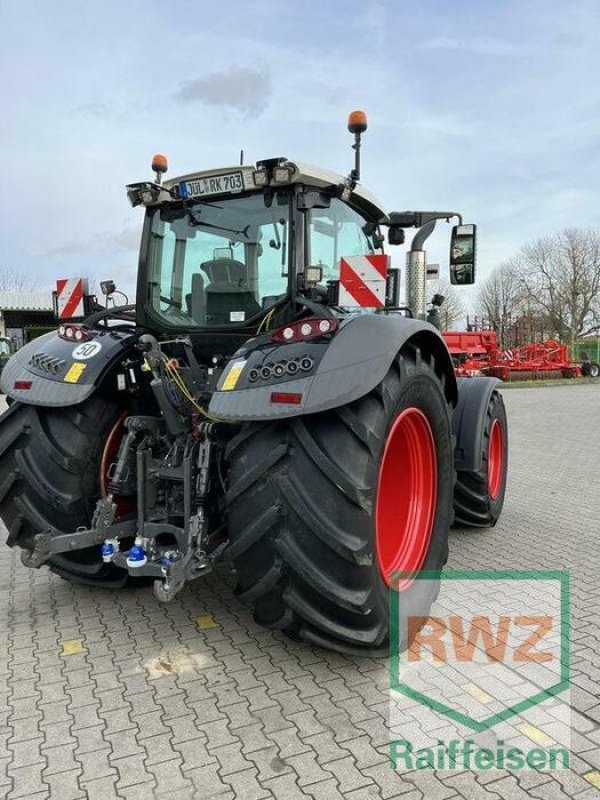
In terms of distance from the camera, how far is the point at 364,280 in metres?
2.87

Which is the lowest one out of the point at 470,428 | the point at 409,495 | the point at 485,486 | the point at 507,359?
the point at 485,486

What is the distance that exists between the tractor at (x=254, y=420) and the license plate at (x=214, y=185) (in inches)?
0.5

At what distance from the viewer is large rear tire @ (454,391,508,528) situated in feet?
15.4

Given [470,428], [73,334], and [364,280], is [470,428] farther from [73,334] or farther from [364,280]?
[73,334]

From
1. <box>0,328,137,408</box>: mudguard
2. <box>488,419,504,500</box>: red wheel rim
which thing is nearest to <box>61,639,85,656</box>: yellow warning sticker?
<box>0,328,137,408</box>: mudguard

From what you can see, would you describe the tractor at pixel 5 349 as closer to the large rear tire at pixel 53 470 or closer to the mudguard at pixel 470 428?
the large rear tire at pixel 53 470

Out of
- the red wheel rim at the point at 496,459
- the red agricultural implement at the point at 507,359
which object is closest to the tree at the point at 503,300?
the red agricultural implement at the point at 507,359

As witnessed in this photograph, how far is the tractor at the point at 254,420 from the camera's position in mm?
2518

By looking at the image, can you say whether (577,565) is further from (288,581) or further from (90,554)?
(90,554)

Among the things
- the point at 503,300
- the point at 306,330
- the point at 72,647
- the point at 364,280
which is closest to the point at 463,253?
the point at 364,280

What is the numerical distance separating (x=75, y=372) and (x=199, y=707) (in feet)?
5.73

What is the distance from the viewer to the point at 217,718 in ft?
8.09

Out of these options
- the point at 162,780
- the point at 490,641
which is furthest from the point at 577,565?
the point at 162,780

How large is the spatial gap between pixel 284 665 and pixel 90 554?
1240 millimetres
